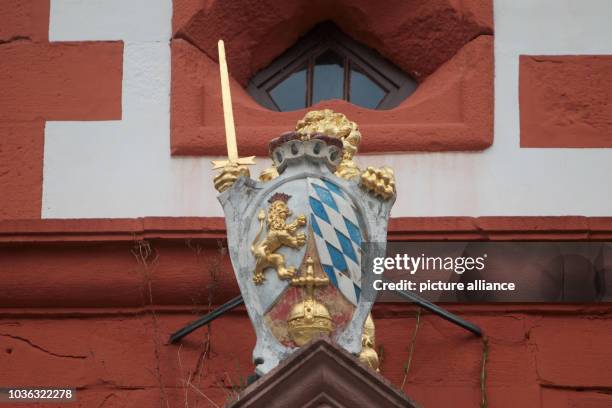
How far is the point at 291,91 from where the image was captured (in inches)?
384

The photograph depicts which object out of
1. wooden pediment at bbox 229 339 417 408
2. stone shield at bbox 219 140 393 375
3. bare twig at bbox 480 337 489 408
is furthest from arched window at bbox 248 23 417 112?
wooden pediment at bbox 229 339 417 408

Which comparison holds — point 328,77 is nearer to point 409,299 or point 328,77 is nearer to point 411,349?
point 409,299

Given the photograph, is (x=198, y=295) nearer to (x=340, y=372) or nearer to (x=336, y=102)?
(x=336, y=102)

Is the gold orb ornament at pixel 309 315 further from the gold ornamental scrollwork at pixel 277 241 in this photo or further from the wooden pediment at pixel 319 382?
the wooden pediment at pixel 319 382

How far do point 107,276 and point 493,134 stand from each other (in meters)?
1.36

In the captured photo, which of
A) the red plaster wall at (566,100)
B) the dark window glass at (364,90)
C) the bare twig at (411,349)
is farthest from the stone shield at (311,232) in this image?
the dark window glass at (364,90)

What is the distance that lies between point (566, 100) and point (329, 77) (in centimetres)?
86

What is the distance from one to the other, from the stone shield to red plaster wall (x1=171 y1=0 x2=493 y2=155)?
1.05 m

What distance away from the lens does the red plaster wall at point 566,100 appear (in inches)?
368

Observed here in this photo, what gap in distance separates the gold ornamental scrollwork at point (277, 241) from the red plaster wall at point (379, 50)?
3.83 ft

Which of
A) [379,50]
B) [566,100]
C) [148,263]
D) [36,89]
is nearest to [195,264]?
[148,263]

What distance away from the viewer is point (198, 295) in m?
9.03

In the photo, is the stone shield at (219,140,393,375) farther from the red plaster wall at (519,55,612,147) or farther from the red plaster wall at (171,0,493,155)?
the red plaster wall at (519,55,612,147)

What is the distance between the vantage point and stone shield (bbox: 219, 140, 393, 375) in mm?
8102
